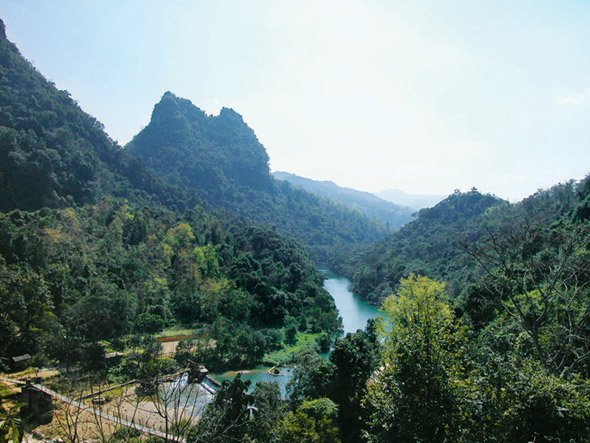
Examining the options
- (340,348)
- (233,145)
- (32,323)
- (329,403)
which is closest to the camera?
(329,403)

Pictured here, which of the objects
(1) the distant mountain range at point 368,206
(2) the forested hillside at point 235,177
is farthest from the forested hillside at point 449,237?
(1) the distant mountain range at point 368,206

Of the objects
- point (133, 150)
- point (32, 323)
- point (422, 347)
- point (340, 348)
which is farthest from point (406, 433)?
point (133, 150)

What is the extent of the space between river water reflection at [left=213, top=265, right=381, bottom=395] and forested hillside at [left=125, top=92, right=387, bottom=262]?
18.0 m

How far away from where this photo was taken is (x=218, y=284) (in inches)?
1136

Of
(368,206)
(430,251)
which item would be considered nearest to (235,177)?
(430,251)

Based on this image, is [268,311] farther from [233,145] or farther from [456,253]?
[233,145]

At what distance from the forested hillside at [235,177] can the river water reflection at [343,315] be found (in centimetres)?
1799

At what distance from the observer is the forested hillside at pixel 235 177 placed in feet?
260

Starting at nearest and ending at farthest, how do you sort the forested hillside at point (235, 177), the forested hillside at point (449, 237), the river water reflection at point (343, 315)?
the river water reflection at point (343, 315) < the forested hillside at point (449, 237) < the forested hillside at point (235, 177)

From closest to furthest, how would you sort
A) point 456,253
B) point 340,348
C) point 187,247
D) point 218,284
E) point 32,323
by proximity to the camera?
point 340,348 → point 32,323 → point 218,284 → point 187,247 → point 456,253

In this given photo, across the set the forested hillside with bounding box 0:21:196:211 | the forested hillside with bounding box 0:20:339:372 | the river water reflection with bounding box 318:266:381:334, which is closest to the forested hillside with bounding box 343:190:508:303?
the river water reflection with bounding box 318:266:381:334

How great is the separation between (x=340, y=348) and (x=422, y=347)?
268 inches

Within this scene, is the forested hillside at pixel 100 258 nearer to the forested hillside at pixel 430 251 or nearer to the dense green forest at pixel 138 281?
the dense green forest at pixel 138 281

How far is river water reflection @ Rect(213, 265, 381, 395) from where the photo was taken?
1973cm
